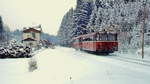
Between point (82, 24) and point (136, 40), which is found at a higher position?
point (82, 24)

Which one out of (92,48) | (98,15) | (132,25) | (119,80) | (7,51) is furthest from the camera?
(98,15)

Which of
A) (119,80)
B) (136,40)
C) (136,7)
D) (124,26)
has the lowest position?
(119,80)

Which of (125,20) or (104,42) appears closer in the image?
(104,42)

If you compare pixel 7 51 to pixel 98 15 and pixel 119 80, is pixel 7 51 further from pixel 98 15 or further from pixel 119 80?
pixel 119 80

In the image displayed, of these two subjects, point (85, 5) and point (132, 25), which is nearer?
point (132, 25)

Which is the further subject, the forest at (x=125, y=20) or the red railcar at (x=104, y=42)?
the forest at (x=125, y=20)

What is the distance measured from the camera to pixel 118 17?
148 ft

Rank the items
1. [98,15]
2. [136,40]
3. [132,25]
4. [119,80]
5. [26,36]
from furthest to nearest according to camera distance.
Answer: [26,36] < [98,15] < [132,25] < [136,40] < [119,80]

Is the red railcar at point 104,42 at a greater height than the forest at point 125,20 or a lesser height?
lesser

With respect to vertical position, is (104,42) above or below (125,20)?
below

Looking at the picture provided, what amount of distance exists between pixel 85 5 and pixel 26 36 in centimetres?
2205

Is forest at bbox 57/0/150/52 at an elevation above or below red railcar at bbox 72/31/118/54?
above

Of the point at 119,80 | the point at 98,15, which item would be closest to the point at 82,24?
the point at 98,15

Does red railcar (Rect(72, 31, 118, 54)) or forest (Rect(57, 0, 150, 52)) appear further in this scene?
forest (Rect(57, 0, 150, 52))
